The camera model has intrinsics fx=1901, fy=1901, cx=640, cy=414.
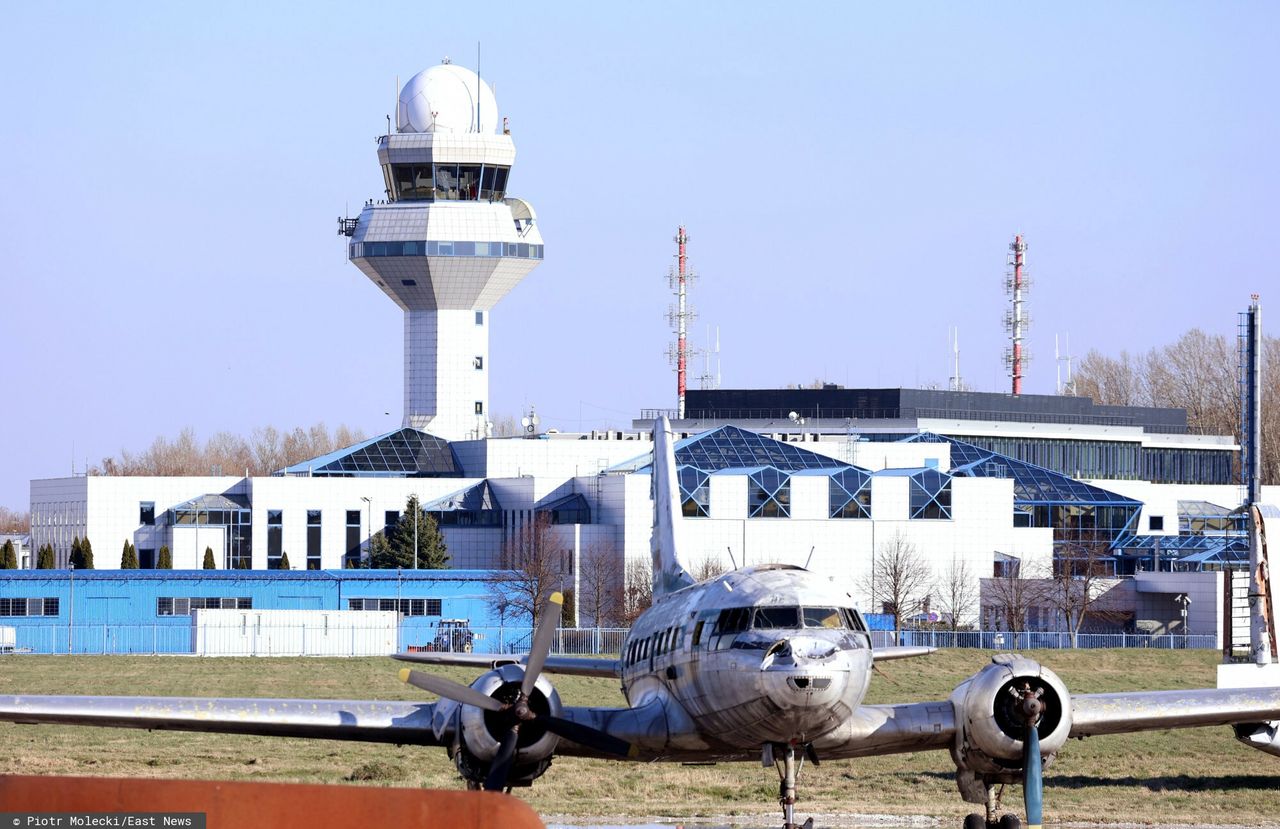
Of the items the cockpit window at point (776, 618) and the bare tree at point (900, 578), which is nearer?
the cockpit window at point (776, 618)

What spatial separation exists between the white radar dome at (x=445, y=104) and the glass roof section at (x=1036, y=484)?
49.6 metres

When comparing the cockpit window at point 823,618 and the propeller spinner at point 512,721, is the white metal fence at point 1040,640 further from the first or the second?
the cockpit window at point 823,618

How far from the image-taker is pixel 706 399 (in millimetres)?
179500

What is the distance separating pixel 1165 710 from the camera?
2814 cm

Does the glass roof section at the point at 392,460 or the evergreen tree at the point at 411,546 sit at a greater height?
the glass roof section at the point at 392,460

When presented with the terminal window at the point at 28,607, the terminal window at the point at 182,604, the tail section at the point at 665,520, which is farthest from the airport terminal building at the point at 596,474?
the tail section at the point at 665,520

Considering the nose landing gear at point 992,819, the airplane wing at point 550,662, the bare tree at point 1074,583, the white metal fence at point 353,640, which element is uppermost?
the airplane wing at point 550,662

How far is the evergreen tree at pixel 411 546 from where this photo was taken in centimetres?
12562

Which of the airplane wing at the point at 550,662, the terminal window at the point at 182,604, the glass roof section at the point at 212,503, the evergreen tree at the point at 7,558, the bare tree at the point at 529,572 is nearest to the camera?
the airplane wing at the point at 550,662

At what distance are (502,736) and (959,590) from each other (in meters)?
91.0

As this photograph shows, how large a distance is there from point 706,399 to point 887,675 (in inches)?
4178

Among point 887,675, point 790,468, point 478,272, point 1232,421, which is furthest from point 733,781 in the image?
point 1232,421

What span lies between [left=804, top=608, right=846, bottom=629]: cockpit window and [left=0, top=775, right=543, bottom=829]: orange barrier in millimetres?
12100

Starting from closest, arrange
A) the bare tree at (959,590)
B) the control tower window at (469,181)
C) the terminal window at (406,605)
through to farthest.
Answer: the terminal window at (406,605), the bare tree at (959,590), the control tower window at (469,181)
